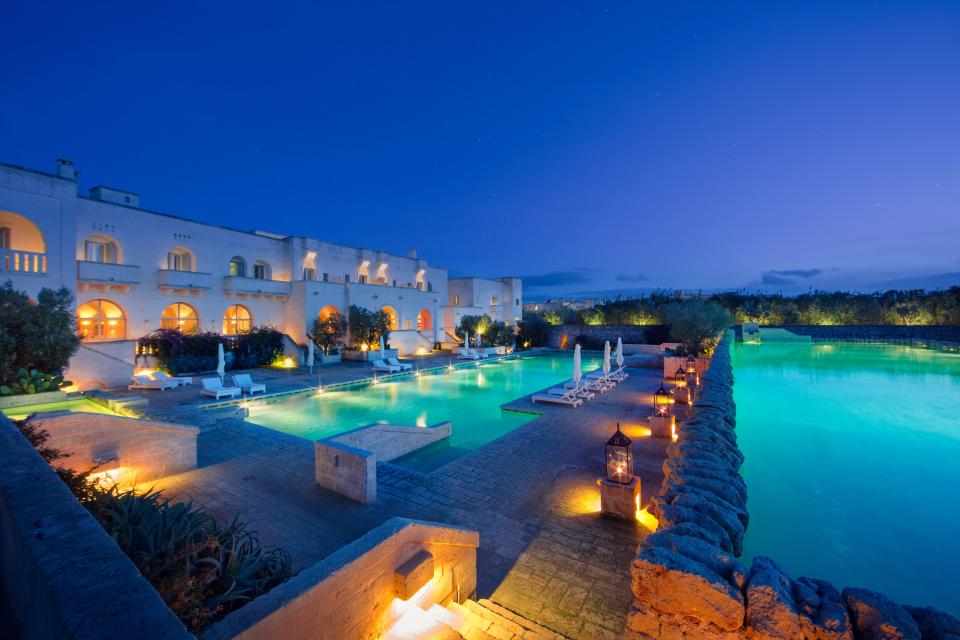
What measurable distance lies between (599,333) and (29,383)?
28.3 metres

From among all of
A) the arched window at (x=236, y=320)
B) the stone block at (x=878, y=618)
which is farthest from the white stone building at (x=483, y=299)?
the stone block at (x=878, y=618)

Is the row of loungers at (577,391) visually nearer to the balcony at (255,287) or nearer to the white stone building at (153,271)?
the white stone building at (153,271)

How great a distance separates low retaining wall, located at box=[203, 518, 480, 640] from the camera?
6.20 feet

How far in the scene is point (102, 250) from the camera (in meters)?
16.5

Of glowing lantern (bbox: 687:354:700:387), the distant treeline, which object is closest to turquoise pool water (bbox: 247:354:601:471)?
glowing lantern (bbox: 687:354:700:387)

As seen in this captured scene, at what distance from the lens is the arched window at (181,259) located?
18156 millimetres

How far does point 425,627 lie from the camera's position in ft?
8.63

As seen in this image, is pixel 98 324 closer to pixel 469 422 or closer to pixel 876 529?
pixel 469 422

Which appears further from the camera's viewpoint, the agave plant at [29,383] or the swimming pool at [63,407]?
the agave plant at [29,383]

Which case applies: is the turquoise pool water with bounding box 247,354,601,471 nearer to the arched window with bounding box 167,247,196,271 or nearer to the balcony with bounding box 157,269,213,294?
the balcony with bounding box 157,269,213,294

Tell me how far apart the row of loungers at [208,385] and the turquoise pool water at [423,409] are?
730 mm

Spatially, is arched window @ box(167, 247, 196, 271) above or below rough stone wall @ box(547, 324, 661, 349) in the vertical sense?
above

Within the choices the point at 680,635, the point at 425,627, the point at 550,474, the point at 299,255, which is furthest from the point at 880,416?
the point at 299,255

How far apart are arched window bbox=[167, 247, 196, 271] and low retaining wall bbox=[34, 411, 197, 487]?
51.3ft
